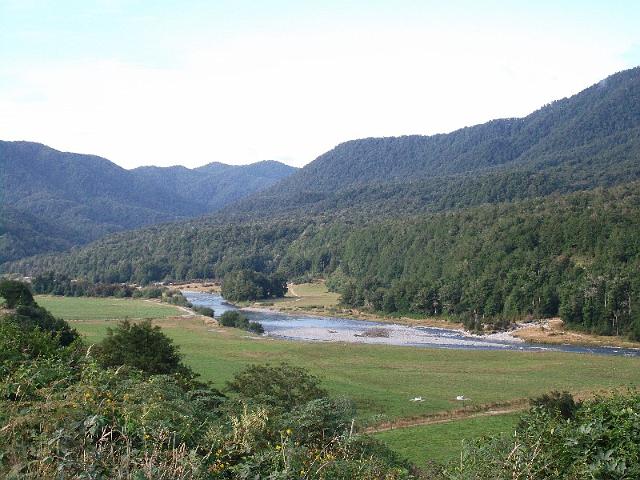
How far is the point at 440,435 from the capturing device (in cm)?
3034

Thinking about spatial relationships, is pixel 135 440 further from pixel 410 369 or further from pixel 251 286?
pixel 251 286

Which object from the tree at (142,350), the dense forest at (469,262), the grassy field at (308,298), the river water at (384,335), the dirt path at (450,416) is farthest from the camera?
the grassy field at (308,298)

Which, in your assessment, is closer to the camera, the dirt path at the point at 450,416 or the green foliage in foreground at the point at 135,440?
the green foliage in foreground at the point at 135,440

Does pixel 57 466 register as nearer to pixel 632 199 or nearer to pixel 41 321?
pixel 41 321

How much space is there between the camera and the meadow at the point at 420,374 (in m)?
32.1

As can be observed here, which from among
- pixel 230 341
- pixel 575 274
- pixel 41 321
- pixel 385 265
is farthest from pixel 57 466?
pixel 385 265

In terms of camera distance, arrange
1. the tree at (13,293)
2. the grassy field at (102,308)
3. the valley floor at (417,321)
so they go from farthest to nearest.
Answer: the grassy field at (102,308)
the valley floor at (417,321)
the tree at (13,293)

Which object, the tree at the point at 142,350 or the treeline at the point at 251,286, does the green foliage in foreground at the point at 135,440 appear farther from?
the treeline at the point at 251,286

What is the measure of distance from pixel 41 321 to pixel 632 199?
4052 inches

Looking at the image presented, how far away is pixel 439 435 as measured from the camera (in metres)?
30.3

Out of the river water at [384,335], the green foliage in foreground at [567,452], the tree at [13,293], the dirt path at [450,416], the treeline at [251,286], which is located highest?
the green foliage in foreground at [567,452]

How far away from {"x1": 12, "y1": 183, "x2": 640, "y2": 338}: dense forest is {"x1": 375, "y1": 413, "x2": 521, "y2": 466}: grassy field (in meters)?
52.5

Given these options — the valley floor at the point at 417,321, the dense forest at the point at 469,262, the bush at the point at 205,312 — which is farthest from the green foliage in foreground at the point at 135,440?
the bush at the point at 205,312

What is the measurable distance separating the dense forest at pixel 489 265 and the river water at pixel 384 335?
397 inches
